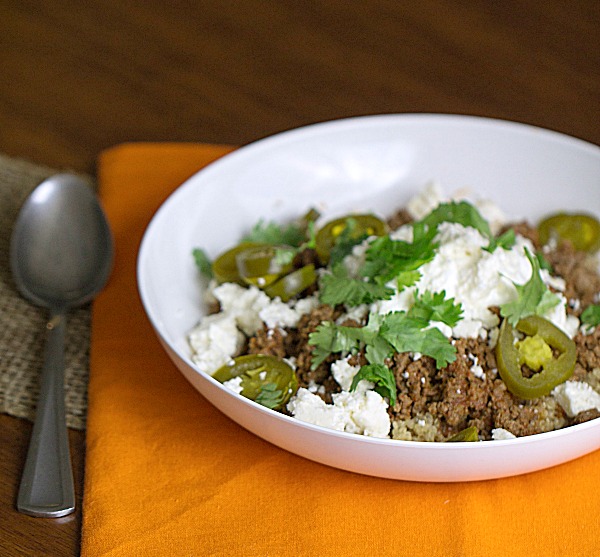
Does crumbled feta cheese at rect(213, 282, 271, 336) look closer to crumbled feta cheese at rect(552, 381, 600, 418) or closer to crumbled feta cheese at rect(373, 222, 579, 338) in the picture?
crumbled feta cheese at rect(373, 222, 579, 338)

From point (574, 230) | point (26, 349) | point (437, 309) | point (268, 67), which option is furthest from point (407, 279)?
point (268, 67)

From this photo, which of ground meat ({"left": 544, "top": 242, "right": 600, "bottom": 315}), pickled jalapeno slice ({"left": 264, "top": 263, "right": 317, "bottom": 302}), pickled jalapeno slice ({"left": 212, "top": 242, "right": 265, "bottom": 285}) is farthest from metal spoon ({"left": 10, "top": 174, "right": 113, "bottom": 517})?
ground meat ({"left": 544, "top": 242, "right": 600, "bottom": 315})

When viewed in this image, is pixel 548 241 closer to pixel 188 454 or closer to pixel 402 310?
pixel 402 310

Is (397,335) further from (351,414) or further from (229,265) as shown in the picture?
(229,265)

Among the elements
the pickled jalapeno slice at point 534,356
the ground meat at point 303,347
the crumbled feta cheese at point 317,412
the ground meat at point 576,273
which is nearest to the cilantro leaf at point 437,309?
the pickled jalapeno slice at point 534,356

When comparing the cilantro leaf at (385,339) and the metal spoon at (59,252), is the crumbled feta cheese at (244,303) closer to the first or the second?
the cilantro leaf at (385,339)
